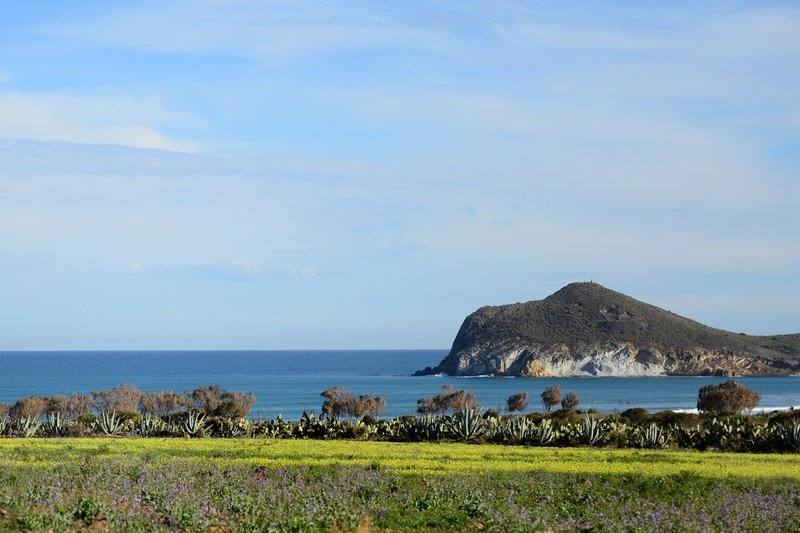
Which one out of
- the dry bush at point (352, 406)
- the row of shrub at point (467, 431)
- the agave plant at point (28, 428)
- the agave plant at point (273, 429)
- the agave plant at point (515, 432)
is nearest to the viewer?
the row of shrub at point (467, 431)

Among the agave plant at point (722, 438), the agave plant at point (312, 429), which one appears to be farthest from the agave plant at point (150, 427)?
the agave plant at point (722, 438)

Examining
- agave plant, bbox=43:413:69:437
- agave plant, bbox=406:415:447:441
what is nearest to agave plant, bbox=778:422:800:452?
agave plant, bbox=406:415:447:441

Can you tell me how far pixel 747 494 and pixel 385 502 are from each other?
5944mm

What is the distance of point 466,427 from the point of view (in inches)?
1156

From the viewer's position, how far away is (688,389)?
128 m

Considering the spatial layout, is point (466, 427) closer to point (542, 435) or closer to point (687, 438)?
point (542, 435)

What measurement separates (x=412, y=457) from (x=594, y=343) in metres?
148

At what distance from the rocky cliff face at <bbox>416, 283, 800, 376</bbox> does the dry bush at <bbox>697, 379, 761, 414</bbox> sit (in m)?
91.1

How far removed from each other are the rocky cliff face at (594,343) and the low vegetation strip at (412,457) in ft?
445

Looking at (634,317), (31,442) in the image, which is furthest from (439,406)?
(634,317)

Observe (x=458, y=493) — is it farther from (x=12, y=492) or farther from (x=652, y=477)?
(x=12, y=492)

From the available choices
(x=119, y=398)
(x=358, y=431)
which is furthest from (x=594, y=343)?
(x=358, y=431)

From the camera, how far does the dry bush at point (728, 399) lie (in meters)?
67.4

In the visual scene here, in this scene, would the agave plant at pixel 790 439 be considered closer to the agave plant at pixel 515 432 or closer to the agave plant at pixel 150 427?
the agave plant at pixel 515 432
